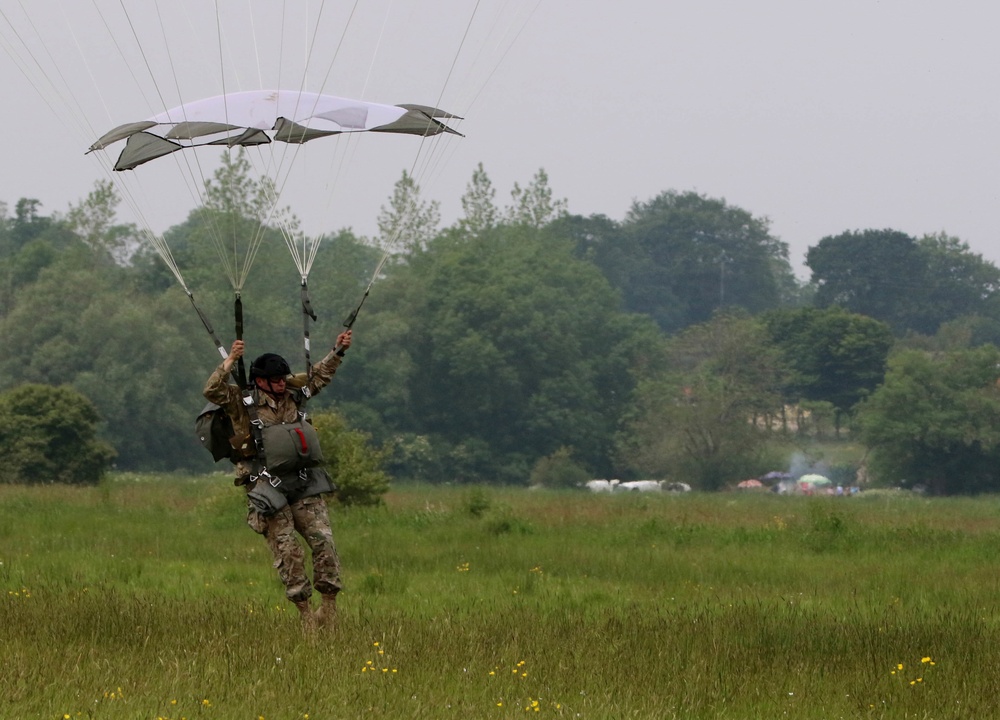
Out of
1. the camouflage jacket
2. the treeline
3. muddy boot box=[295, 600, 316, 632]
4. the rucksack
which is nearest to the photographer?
muddy boot box=[295, 600, 316, 632]

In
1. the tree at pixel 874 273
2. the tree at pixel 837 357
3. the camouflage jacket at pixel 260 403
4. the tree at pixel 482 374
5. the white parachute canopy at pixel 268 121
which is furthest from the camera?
the tree at pixel 874 273

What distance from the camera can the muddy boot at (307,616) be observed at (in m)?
10.1

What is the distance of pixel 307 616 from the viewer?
10.3 metres

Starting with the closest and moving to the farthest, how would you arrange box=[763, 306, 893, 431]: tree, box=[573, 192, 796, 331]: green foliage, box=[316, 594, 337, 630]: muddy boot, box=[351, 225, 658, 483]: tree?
→ box=[316, 594, 337, 630]: muddy boot
box=[351, 225, 658, 483]: tree
box=[763, 306, 893, 431]: tree
box=[573, 192, 796, 331]: green foliage

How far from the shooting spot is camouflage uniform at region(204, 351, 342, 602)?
34.1 feet

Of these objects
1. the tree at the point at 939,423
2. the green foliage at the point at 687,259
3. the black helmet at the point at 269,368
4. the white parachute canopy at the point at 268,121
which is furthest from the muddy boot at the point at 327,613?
the green foliage at the point at 687,259

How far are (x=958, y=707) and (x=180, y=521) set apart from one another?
1584cm

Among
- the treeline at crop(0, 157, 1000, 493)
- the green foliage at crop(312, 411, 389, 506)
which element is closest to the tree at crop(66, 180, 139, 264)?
the treeline at crop(0, 157, 1000, 493)

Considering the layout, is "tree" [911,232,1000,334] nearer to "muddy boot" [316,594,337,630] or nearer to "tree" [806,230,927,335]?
"tree" [806,230,927,335]

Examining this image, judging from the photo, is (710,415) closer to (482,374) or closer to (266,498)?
(482,374)

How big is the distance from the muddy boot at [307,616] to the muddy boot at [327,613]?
0.06 m

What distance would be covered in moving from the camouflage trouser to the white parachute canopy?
3311 millimetres

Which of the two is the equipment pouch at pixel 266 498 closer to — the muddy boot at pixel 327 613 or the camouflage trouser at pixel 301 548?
the camouflage trouser at pixel 301 548

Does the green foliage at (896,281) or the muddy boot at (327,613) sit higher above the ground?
the green foliage at (896,281)
